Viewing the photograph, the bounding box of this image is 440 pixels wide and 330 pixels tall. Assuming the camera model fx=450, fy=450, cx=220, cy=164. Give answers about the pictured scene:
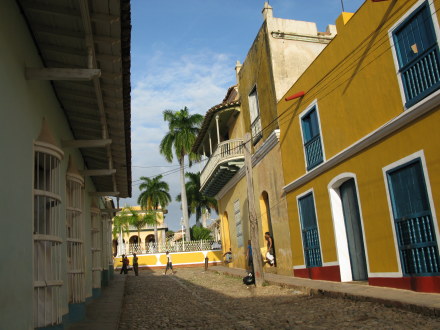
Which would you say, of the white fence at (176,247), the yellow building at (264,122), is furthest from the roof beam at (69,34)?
the white fence at (176,247)

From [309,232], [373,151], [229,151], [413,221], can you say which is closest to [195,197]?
[229,151]

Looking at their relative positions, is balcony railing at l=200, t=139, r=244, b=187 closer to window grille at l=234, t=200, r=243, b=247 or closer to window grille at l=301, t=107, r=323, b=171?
window grille at l=234, t=200, r=243, b=247

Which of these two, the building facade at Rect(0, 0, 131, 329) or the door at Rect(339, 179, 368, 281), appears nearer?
the building facade at Rect(0, 0, 131, 329)

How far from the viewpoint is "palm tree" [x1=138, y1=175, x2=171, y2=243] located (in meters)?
48.7

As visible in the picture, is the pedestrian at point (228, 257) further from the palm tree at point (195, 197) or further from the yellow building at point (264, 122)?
the palm tree at point (195, 197)

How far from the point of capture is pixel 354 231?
10195 mm

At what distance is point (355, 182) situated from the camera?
31.0ft

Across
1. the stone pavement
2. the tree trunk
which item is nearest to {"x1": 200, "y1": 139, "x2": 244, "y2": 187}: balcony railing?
the stone pavement

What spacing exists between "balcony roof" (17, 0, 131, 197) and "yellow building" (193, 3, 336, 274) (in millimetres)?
7183

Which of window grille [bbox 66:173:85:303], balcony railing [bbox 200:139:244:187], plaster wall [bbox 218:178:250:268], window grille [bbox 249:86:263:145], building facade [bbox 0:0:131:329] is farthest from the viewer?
plaster wall [bbox 218:178:250:268]

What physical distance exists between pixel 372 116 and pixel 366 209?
1874 millimetres

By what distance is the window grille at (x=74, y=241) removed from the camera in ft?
24.7

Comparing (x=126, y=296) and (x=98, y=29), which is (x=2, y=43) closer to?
(x=98, y=29)

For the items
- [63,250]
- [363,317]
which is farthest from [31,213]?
[363,317]
